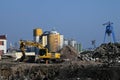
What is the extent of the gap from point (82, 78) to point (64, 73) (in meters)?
3.14

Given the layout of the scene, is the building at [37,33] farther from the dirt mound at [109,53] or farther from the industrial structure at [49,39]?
the dirt mound at [109,53]

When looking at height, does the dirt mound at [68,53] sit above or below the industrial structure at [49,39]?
below

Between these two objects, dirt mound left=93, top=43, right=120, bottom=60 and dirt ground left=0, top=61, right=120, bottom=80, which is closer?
dirt ground left=0, top=61, right=120, bottom=80

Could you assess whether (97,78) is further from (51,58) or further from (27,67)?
(51,58)

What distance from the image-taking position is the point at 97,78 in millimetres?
30469

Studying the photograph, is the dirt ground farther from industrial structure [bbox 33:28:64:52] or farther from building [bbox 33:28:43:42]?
building [bbox 33:28:43:42]

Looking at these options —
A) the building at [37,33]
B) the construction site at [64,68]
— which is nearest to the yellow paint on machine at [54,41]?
the building at [37,33]

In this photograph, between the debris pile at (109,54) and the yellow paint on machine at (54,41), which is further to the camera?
the yellow paint on machine at (54,41)

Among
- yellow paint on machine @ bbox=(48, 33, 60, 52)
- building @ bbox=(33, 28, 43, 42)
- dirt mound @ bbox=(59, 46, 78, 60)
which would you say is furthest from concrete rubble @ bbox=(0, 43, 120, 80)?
building @ bbox=(33, 28, 43, 42)

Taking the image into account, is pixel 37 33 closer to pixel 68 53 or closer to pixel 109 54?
pixel 68 53

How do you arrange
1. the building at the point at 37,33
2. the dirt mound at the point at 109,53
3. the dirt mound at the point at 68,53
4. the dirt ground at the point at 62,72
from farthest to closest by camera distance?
the building at the point at 37,33 → the dirt mound at the point at 68,53 → the dirt mound at the point at 109,53 → the dirt ground at the point at 62,72

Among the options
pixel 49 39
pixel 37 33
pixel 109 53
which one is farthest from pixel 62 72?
pixel 37 33

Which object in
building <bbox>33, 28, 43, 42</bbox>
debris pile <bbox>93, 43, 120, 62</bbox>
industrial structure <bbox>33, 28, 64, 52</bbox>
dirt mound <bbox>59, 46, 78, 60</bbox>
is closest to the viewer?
debris pile <bbox>93, 43, 120, 62</bbox>

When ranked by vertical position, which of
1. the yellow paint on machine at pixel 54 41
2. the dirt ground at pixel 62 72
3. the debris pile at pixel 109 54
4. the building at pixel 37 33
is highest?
the building at pixel 37 33
